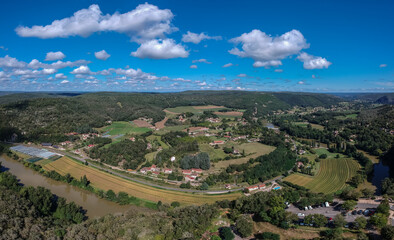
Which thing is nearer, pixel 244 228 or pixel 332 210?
pixel 244 228

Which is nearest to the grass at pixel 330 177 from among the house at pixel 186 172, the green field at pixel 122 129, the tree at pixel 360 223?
the tree at pixel 360 223

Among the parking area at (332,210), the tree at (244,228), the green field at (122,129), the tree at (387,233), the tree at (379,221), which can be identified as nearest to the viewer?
the tree at (387,233)

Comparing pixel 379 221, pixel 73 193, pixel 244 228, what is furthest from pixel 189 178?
pixel 379 221

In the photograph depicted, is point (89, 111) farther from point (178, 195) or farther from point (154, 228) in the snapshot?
point (154, 228)

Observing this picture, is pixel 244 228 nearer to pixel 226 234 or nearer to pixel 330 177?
Answer: pixel 226 234

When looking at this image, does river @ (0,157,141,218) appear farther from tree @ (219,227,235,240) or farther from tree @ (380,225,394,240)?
tree @ (380,225,394,240)

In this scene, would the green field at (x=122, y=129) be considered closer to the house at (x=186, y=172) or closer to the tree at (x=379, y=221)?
the house at (x=186, y=172)
